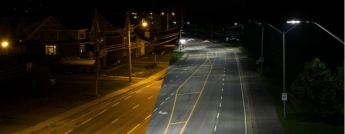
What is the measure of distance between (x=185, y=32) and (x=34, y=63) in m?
87.1

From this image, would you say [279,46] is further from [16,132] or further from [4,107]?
[16,132]

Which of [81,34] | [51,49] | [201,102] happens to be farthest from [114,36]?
[201,102]

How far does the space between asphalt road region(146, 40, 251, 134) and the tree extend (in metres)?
4.47

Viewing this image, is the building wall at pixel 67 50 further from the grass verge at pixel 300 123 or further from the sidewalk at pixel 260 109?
the grass verge at pixel 300 123

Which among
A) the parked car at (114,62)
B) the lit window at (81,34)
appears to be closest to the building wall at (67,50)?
the lit window at (81,34)

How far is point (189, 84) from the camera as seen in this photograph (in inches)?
2036

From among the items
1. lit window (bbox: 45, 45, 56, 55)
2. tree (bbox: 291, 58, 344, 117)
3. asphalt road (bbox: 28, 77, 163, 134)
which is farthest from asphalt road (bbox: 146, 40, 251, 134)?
lit window (bbox: 45, 45, 56, 55)

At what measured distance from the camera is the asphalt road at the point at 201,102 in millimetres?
29812

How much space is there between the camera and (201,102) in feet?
130

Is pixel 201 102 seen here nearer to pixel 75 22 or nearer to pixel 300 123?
pixel 300 123

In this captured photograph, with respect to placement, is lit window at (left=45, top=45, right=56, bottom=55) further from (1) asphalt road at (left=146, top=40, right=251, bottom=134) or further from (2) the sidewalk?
(2) the sidewalk

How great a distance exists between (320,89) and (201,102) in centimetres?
1073

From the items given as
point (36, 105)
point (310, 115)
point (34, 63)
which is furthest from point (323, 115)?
point (34, 63)

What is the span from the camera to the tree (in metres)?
31.6
